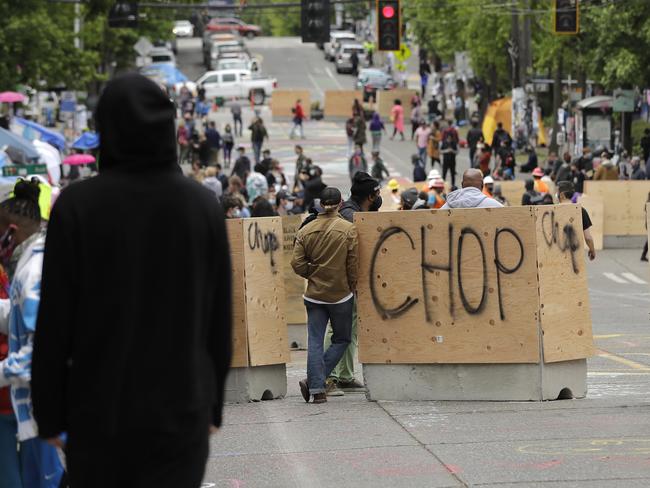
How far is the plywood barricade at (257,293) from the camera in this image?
10969mm

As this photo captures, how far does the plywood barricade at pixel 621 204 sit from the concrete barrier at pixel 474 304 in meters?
19.0

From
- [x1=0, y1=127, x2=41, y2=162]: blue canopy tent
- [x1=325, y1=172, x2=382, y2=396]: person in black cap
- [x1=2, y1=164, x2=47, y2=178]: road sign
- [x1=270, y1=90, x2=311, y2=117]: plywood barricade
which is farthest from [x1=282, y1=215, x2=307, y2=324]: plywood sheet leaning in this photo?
[x1=270, y1=90, x2=311, y2=117]: plywood barricade

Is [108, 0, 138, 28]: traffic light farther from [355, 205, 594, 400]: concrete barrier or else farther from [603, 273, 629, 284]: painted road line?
[355, 205, 594, 400]: concrete barrier

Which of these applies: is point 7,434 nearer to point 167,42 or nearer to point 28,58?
point 28,58

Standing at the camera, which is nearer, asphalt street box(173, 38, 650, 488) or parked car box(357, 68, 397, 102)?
asphalt street box(173, 38, 650, 488)

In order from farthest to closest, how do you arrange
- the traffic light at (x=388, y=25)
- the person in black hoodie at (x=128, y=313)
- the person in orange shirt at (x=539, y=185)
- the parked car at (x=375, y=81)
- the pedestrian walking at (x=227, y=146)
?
1. the parked car at (x=375, y=81)
2. the pedestrian walking at (x=227, y=146)
3. the traffic light at (x=388, y=25)
4. the person in orange shirt at (x=539, y=185)
5. the person in black hoodie at (x=128, y=313)

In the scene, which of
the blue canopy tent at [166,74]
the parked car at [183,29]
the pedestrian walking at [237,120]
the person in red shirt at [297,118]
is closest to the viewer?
the person in red shirt at [297,118]

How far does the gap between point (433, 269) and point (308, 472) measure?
263 centimetres

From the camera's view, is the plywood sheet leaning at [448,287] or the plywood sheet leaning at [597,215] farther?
the plywood sheet leaning at [597,215]

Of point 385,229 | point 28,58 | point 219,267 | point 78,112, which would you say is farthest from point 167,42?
point 219,267

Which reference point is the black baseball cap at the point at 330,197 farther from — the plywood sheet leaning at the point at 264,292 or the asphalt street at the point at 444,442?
the asphalt street at the point at 444,442

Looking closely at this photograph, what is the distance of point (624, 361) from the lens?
1353cm

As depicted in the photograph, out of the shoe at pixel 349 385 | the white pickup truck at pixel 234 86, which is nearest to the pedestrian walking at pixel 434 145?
the white pickup truck at pixel 234 86

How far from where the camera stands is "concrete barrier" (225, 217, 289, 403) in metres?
11.0
